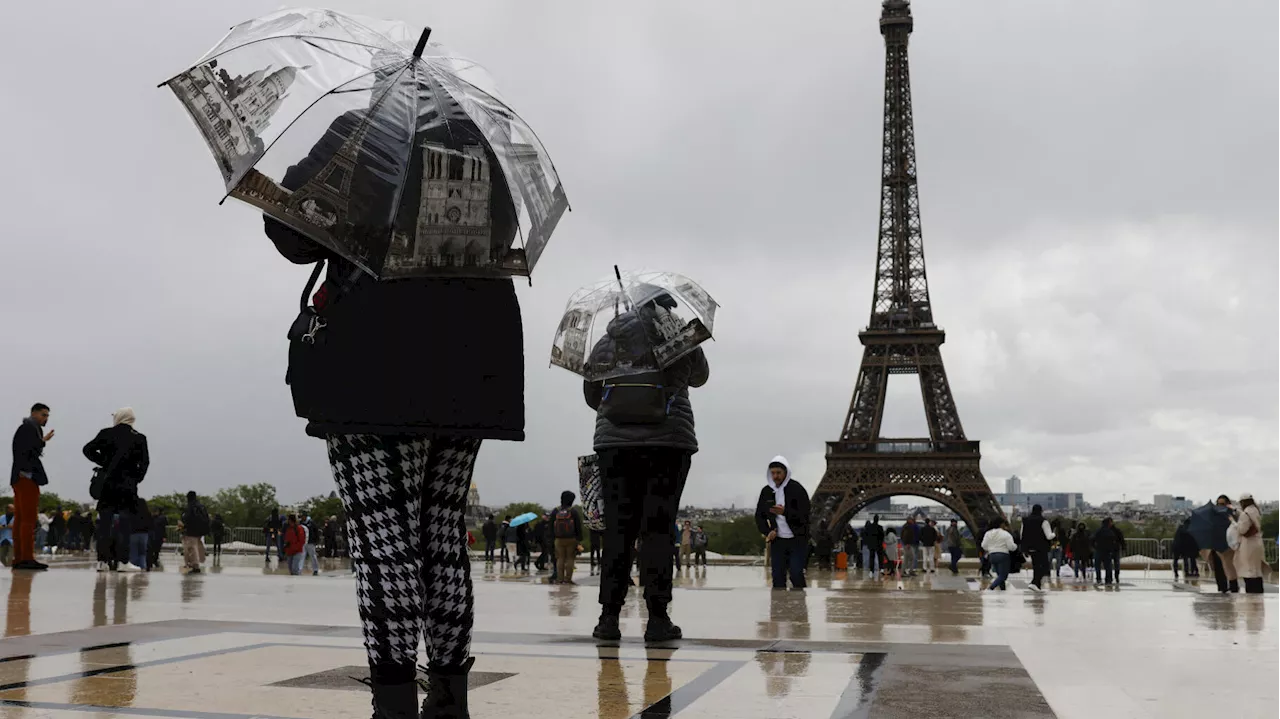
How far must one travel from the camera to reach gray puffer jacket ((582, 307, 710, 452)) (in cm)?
608

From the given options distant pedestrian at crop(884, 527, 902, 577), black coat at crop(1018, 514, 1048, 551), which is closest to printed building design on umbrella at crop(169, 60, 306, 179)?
black coat at crop(1018, 514, 1048, 551)

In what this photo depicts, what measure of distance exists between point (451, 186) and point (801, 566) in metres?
9.25

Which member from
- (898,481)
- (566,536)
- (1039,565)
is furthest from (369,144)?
(898,481)

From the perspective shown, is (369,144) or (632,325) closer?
(369,144)

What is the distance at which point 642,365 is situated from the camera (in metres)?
6.23

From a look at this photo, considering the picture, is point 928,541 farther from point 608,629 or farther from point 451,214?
point 451,214

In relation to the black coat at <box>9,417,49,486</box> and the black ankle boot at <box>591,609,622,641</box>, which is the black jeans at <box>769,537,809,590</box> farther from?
the black coat at <box>9,417,49,486</box>

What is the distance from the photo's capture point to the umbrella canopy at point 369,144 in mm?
2988

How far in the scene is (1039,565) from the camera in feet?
63.6

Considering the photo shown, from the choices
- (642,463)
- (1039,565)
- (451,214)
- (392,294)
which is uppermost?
(451,214)

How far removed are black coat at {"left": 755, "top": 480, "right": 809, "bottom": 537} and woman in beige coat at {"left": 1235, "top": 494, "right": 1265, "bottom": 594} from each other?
5.62 m

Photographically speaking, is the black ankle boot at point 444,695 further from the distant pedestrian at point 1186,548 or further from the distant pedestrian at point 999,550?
the distant pedestrian at point 1186,548

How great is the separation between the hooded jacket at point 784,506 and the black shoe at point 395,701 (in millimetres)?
8538

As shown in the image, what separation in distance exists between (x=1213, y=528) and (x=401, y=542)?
49.2ft
